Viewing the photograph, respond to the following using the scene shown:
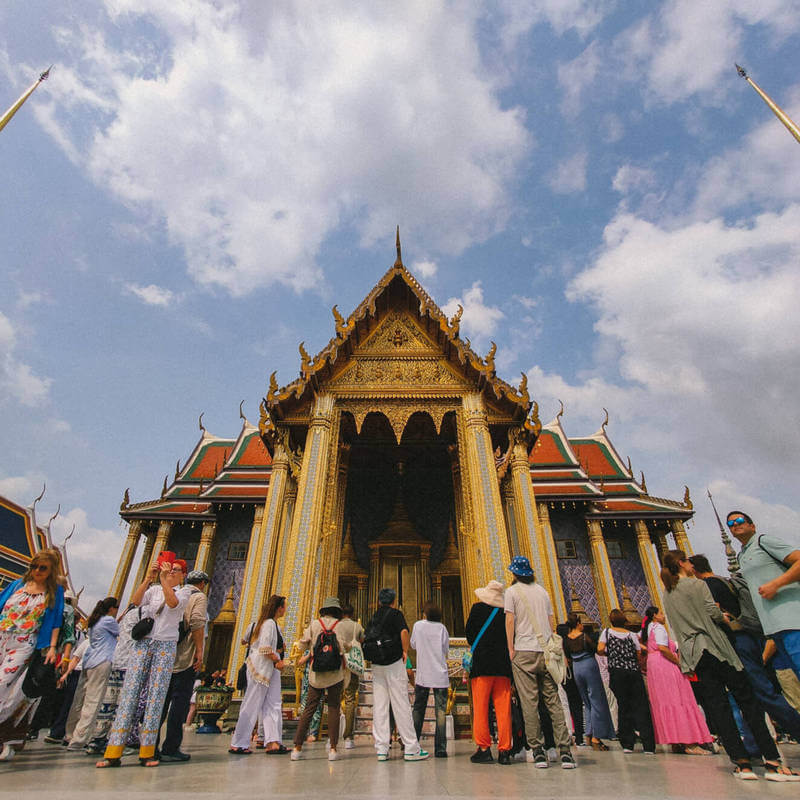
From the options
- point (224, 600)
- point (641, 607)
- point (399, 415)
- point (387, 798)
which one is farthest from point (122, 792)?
point (641, 607)

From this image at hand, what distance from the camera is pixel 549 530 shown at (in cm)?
1445

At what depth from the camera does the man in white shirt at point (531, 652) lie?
12.0 ft

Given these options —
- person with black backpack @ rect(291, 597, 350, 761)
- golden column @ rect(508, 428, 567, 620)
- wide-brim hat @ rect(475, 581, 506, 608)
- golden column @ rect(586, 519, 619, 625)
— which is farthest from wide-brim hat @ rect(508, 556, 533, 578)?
golden column @ rect(586, 519, 619, 625)

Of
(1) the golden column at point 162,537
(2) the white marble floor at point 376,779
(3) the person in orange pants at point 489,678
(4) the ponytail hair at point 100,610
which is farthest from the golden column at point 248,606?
(3) the person in orange pants at point 489,678

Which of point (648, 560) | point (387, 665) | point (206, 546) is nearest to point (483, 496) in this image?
point (387, 665)

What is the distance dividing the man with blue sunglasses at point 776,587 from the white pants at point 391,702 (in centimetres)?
264

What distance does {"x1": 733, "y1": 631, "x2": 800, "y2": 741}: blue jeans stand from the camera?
3146mm

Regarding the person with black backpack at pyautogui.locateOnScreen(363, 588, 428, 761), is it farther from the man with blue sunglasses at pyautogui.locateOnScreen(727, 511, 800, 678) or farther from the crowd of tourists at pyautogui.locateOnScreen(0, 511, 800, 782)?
the man with blue sunglasses at pyautogui.locateOnScreen(727, 511, 800, 678)

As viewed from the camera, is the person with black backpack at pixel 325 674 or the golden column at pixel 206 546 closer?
the person with black backpack at pixel 325 674

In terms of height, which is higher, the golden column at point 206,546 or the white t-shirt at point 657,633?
the golden column at point 206,546

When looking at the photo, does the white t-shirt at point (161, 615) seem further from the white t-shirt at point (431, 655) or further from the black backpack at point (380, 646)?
the white t-shirt at point (431, 655)

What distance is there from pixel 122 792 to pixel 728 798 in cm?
275

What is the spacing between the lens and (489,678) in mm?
3816

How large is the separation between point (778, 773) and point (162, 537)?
624 inches
